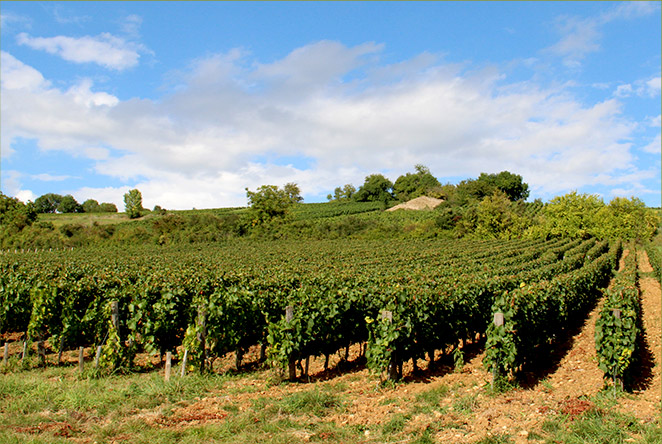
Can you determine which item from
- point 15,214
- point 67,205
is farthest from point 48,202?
point 15,214

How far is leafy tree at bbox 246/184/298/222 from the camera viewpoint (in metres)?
70.8

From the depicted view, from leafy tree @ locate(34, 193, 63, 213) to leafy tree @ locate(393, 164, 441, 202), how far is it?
8981 centimetres

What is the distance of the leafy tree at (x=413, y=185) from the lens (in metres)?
118

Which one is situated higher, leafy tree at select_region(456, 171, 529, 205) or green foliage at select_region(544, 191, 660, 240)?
leafy tree at select_region(456, 171, 529, 205)

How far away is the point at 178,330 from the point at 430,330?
5552 millimetres

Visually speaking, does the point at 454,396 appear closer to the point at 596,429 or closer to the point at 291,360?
the point at 596,429

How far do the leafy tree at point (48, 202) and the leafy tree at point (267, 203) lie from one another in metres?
73.5

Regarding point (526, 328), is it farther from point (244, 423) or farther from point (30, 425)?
point (30, 425)

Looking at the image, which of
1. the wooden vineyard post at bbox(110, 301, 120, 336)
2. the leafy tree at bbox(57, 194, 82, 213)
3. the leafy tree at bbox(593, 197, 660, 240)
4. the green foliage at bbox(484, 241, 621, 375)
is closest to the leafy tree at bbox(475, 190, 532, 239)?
the leafy tree at bbox(593, 197, 660, 240)

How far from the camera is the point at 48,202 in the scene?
Result: 4626 inches

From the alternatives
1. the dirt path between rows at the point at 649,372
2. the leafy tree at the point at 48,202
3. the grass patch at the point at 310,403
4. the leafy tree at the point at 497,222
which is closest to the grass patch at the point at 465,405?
the grass patch at the point at 310,403

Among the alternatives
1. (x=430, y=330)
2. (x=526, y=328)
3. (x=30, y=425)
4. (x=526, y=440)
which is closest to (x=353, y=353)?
(x=430, y=330)

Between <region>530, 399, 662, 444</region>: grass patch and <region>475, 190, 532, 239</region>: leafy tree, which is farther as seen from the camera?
<region>475, 190, 532, 239</region>: leafy tree

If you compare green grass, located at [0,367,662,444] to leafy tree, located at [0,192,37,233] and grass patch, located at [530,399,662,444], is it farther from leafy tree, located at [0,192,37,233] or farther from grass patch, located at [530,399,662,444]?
leafy tree, located at [0,192,37,233]
